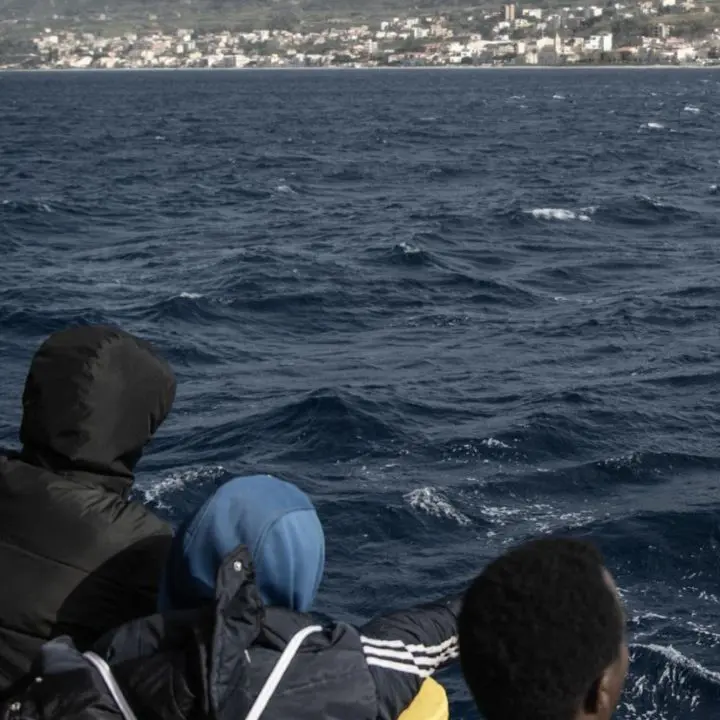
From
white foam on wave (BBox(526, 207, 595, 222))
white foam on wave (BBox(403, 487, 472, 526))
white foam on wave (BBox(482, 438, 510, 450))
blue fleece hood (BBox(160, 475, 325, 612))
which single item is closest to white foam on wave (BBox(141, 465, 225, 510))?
white foam on wave (BBox(403, 487, 472, 526))

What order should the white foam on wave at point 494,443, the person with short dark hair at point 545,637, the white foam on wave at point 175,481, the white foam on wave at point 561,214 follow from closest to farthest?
the person with short dark hair at point 545,637 → the white foam on wave at point 175,481 → the white foam on wave at point 494,443 → the white foam on wave at point 561,214

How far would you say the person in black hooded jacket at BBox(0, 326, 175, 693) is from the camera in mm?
3559

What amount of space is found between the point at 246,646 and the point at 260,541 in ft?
0.77

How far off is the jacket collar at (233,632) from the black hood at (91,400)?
0.82m

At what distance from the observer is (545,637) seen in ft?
8.05

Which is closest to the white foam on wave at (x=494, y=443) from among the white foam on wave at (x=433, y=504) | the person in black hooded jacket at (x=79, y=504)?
the white foam on wave at (x=433, y=504)

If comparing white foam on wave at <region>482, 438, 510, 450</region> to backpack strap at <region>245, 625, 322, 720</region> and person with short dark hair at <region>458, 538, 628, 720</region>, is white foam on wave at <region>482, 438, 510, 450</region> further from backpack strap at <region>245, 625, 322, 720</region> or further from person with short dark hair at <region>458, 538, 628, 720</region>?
person with short dark hair at <region>458, 538, 628, 720</region>

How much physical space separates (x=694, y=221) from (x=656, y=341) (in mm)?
13166

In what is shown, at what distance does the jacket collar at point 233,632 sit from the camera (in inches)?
112

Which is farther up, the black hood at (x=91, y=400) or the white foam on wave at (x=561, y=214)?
the black hood at (x=91, y=400)

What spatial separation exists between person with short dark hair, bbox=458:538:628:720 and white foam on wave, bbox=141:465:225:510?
950 cm

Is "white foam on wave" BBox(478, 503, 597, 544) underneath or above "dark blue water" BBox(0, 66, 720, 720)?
above

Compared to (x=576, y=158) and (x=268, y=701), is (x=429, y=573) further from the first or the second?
(x=576, y=158)

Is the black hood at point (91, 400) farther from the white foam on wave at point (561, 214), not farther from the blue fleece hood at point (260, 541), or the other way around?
the white foam on wave at point (561, 214)
